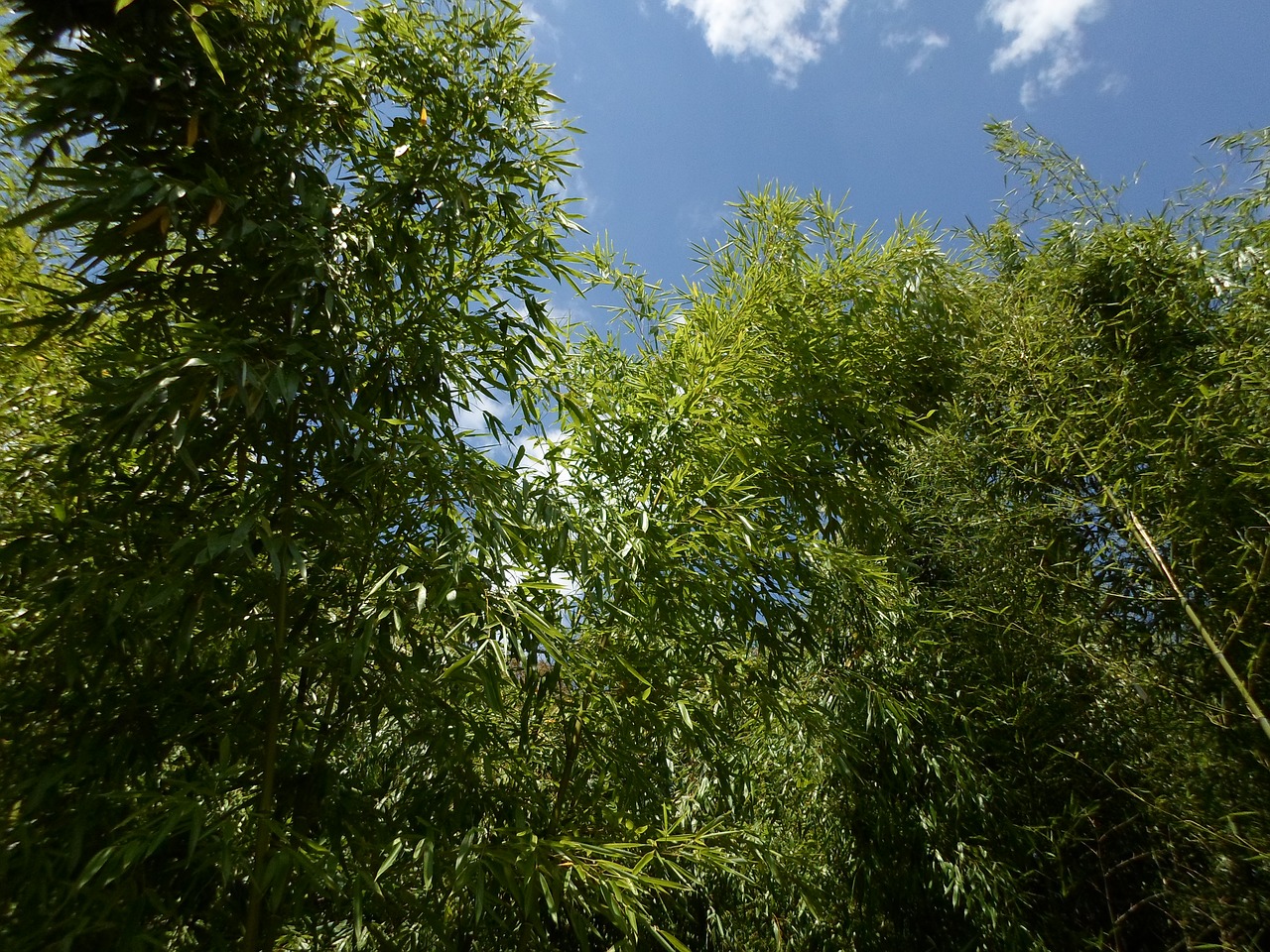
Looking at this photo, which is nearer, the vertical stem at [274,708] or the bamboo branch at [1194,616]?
the vertical stem at [274,708]

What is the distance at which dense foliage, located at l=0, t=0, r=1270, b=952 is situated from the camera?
191 cm

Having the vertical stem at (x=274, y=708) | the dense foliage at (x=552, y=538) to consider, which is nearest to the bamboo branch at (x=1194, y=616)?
the dense foliage at (x=552, y=538)

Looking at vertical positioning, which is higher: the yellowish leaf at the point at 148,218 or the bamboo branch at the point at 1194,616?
the yellowish leaf at the point at 148,218

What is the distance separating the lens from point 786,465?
2994 millimetres

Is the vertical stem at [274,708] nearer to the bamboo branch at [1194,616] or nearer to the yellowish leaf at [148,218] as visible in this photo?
the yellowish leaf at [148,218]

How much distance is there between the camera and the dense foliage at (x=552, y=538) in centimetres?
191

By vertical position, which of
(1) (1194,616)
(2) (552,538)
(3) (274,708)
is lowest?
(3) (274,708)

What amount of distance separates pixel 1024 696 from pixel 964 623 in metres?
0.34

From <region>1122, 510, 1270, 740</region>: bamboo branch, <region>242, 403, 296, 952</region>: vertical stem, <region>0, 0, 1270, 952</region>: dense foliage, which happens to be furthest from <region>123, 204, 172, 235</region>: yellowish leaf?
<region>1122, 510, 1270, 740</region>: bamboo branch

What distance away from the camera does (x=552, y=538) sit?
7.43ft

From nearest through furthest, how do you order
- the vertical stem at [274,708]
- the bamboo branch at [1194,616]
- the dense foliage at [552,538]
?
1. the vertical stem at [274,708]
2. the dense foliage at [552,538]
3. the bamboo branch at [1194,616]

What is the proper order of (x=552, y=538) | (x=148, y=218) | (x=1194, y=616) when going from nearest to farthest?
(x=148, y=218) → (x=552, y=538) → (x=1194, y=616)

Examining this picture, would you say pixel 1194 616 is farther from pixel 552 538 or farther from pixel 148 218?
pixel 148 218

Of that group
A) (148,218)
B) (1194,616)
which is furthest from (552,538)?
(1194,616)
